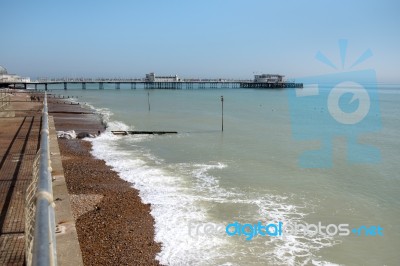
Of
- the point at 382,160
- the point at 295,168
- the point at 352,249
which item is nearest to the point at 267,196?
the point at 352,249

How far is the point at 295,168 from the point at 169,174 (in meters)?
6.33

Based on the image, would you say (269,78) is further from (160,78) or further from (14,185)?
(14,185)

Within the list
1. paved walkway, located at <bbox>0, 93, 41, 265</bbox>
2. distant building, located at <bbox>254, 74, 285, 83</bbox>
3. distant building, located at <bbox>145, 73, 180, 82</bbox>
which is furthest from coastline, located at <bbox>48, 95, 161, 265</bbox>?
distant building, located at <bbox>254, 74, 285, 83</bbox>

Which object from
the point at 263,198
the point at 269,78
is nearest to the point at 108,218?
the point at 263,198

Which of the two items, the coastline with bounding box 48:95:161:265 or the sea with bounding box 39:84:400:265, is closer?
the coastline with bounding box 48:95:161:265

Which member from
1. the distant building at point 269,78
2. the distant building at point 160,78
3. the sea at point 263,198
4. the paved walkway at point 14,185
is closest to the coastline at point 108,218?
the sea at point 263,198

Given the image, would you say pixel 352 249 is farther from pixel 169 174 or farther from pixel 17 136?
pixel 17 136

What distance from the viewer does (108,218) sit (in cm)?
924

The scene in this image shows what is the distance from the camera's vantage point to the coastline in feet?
24.8

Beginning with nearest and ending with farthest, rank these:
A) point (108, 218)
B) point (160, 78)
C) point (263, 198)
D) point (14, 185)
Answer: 1. point (14, 185)
2. point (108, 218)
3. point (263, 198)
4. point (160, 78)

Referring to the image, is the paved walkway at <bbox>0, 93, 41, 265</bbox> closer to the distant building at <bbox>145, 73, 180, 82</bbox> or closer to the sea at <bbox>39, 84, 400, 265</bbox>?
the sea at <bbox>39, 84, 400, 265</bbox>

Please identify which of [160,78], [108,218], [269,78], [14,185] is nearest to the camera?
[14,185]

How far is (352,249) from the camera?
8.94 meters

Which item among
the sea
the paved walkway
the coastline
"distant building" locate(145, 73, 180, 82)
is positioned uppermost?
"distant building" locate(145, 73, 180, 82)
